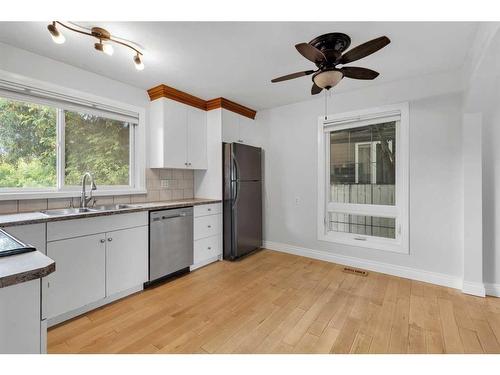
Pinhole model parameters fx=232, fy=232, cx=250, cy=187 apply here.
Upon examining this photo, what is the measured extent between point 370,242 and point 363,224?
0.25m

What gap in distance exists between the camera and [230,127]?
351 cm

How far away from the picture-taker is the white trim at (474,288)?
2314mm

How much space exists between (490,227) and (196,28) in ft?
11.0

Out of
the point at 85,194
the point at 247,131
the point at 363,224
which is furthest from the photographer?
the point at 247,131

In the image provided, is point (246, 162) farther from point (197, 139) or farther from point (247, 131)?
point (197, 139)

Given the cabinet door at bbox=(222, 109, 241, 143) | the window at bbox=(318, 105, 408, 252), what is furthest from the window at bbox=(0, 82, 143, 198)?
the window at bbox=(318, 105, 408, 252)

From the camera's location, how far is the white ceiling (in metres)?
1.79

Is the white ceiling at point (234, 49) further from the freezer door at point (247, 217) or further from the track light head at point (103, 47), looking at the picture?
the freezer door at point (247, 217)

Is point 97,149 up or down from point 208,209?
up

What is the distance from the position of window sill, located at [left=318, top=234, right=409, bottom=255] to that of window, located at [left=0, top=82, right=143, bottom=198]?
2.73 metres

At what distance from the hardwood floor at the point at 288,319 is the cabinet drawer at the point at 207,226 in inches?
22.4

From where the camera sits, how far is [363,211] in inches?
124

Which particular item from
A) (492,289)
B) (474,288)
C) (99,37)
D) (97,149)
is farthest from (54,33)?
(492,289)
